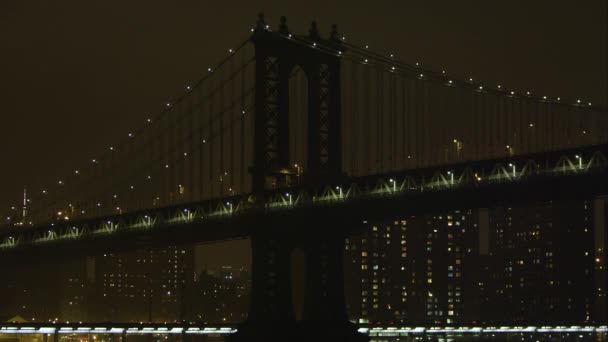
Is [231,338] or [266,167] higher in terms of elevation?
[266,167]


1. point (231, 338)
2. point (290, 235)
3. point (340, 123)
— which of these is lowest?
point (231, 338)

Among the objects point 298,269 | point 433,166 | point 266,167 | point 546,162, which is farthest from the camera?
point 298,269

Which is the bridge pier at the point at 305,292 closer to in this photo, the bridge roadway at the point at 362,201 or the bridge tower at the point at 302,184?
the bridge tower at the point at 302,184

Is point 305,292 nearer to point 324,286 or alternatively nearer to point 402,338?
point 324,286

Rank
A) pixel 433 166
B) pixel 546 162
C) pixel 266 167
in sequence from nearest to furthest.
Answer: pixel 546 162 → pixel 433 166 → pixel 266 167

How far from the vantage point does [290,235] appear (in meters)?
81.5

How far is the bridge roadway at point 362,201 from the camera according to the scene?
234ft

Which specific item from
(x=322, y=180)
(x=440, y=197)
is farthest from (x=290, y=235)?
(x=440, y=197)

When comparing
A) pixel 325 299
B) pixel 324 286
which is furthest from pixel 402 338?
pixel 325 299

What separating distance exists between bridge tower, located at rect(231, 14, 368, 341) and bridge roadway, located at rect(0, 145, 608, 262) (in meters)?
0.65

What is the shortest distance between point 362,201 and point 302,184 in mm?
3892

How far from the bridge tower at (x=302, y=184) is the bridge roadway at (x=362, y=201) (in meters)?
0.65

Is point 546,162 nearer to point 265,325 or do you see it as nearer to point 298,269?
point 265,325

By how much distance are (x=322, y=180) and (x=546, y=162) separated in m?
14.6
